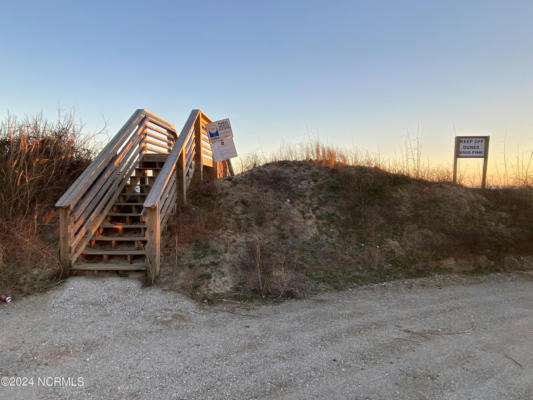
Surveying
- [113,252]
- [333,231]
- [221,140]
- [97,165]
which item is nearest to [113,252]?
[113,252]

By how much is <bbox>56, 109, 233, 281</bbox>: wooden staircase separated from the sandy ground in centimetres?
59

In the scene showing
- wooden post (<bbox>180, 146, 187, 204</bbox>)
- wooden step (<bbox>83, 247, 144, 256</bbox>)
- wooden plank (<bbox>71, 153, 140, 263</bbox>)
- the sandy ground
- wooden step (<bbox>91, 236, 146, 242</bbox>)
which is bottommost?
the sandy ground

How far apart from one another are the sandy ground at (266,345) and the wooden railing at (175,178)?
27.1 inches

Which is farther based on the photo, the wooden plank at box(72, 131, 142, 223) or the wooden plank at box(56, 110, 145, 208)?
the wooden plank at box(72, 131, 142, 223)

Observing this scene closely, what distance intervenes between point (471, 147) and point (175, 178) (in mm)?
8487

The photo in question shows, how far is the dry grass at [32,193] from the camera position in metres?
4.87

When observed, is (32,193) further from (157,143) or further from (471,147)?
(471,147)

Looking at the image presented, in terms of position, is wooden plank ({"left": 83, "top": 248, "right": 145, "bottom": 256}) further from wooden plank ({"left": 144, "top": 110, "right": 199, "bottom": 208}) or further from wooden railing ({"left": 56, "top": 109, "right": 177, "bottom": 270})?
wooden plank ({"left": 144, "top": 110, "right": 199, "bottom": 208})

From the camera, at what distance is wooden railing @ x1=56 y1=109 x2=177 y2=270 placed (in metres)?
4.84

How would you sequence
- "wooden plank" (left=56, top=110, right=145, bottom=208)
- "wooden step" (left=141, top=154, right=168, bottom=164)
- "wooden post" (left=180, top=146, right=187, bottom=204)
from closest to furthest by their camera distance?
"wooden plank" (left=56, top=110, right=145, bottom=208), "wooden post" (left=180, top=146, right=187, bottom=204), "wooden step" (left=141, top=154, right=168, bottom=164)

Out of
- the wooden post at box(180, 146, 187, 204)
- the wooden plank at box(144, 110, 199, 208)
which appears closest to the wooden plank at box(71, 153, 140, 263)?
the wooden post at box(180, 146, 187, 204)

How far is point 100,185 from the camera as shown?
19.0ft

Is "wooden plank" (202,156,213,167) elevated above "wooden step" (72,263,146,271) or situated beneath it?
elevated above

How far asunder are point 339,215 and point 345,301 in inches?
120
